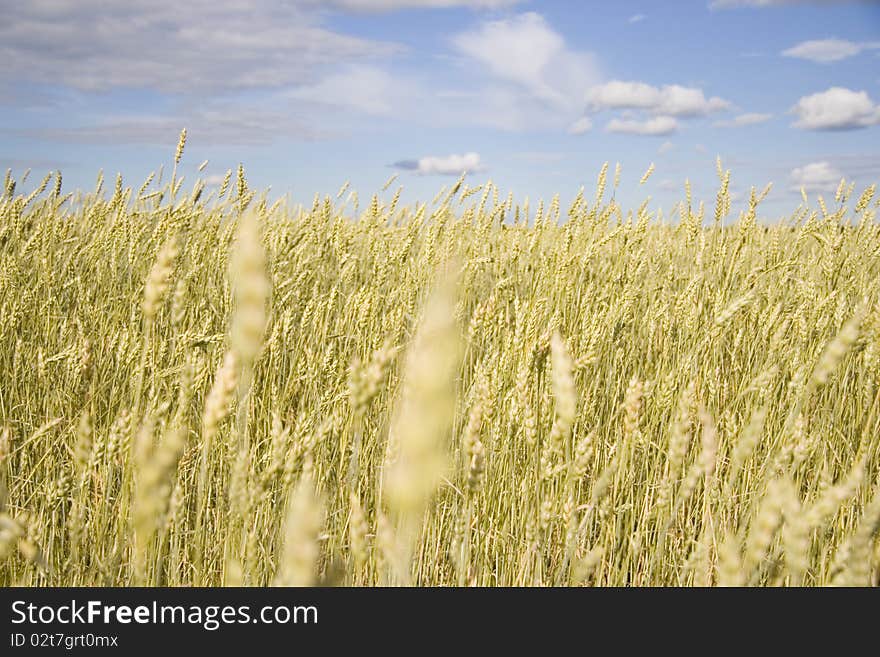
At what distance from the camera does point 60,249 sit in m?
3.19

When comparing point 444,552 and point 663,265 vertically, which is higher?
point 663,265

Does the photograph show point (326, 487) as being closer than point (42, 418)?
Yes

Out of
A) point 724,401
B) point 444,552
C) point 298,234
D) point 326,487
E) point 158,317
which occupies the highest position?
point 298,234

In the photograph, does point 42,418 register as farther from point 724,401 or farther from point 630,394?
point 724,401

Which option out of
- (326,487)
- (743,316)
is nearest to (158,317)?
(326,487)

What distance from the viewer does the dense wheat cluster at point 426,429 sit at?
706 mm

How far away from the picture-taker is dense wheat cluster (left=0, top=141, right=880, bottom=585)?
27.8 inches

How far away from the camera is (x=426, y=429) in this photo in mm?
398

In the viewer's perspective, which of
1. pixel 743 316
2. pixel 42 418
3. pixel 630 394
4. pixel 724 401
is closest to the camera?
pixel 630 394
